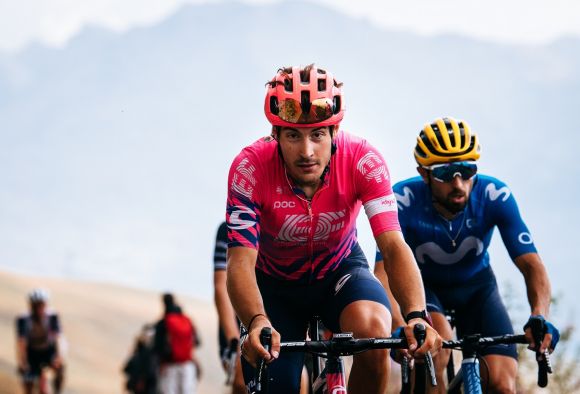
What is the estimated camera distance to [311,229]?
5973 mm

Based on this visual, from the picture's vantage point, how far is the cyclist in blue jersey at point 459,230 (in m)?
7.07

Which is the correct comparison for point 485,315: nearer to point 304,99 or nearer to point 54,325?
point 304,99

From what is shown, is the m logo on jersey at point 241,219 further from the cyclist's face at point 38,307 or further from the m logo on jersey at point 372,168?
the cyclist's face at point 38,307

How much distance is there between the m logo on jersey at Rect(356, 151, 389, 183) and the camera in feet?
19.0

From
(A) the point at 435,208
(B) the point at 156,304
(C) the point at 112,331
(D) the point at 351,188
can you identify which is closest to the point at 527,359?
(A) the point at 435,208

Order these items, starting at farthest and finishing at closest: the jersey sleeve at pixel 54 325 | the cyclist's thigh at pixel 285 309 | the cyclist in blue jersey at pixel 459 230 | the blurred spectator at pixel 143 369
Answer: the jersey sleeve at pixel 54 325 < the blurred spectator at pixel 143 369 < the cyclist in blue jersey at pixel 459 230 < the cyclist's thigh at pixel 285 309

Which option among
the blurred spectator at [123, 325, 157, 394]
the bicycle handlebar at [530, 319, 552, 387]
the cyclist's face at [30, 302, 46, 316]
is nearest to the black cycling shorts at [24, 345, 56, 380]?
the cyclist's face at [30, 302, 46, 316]

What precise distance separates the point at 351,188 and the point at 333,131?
0.36 m

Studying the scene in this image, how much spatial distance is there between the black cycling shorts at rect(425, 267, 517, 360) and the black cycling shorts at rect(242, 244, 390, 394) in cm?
137

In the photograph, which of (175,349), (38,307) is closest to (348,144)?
(175,349)

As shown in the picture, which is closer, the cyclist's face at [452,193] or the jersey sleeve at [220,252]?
the cyclist's face at [452,193]

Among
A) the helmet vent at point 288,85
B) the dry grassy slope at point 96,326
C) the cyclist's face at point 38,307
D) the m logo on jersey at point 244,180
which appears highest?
the dry grassy slope at point 96,326

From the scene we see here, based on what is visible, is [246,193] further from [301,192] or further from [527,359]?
[527,359]

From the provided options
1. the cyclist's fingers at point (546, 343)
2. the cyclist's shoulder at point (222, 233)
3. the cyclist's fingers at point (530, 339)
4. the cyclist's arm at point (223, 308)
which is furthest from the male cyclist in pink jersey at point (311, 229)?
the cyclist's shoulder at point (222, 233)
